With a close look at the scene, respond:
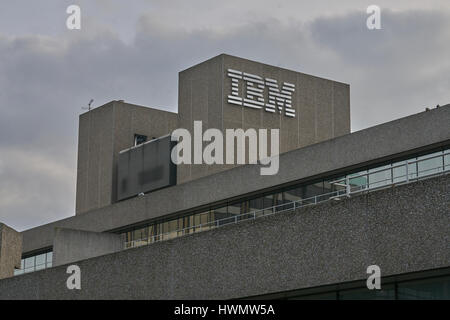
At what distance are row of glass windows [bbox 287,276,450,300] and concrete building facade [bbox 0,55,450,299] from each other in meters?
0.03

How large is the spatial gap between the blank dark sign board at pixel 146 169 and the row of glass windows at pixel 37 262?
7.27 meters

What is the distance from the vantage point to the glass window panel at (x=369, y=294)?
2314 centimetres

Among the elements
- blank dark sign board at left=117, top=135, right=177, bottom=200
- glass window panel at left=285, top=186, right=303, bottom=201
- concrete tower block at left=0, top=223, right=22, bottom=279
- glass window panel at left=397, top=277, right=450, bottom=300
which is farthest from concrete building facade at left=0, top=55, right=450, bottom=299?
blank dark sign board at left=117, top=135, right=177, bottom=200

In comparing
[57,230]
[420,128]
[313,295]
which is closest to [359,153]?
[420,128]

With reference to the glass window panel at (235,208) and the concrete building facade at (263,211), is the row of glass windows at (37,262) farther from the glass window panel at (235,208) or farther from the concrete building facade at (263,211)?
the glass window panel at (235,208)

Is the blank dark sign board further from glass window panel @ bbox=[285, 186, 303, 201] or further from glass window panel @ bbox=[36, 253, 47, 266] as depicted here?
glass window panel @ bbox=[285, 186, 303, 201]

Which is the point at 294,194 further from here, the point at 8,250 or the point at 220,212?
the point at 8,250

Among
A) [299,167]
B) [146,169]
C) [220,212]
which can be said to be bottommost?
[220,212]

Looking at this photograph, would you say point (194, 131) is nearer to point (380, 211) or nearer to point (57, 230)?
point (57, 230)

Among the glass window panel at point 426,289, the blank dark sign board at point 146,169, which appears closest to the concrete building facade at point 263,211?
the glass window panel at point 426,289

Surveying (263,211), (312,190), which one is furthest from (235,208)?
(312,190)

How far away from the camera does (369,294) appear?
926 inches

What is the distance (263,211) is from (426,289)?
2214 cm

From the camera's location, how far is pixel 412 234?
72.6ft
